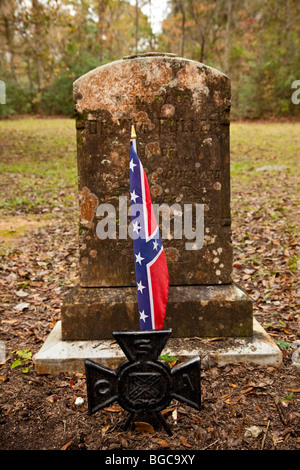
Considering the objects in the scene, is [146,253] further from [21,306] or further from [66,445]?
[21,306]

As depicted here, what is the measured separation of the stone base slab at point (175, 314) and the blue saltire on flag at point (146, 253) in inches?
22.1

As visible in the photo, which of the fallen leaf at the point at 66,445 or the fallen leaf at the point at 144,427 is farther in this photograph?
the fallen leaf at the point at 144,427

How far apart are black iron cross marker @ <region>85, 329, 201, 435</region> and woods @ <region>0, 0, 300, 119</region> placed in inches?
859

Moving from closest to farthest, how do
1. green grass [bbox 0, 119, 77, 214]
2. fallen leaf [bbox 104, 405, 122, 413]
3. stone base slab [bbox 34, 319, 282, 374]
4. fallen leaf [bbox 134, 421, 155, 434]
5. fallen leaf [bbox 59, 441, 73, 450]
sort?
fallen leaf [bbox 59, 441, 73, 450]
fallen leaf [bbox 134, 421, 155, 434]
fallen leaf [bbox 104, 405, 122, 413]
stone base slab [bbox 34, 319, 282, 374]
green grass [bbox 0, 119, 77, 214]

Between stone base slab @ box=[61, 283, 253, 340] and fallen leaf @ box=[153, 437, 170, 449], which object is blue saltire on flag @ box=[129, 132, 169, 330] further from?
fallen leaf @ box=[153, 437, 170, 449]

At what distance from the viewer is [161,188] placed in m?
3.28

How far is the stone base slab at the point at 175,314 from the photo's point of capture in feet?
10.6

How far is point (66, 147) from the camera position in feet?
50.9

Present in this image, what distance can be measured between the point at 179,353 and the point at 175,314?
0.33 meters

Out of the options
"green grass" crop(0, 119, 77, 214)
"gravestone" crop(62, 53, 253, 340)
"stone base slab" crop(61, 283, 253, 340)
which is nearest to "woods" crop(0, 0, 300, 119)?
"green grass" crop(0, 119, 77, 214)

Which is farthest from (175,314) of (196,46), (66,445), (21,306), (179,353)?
(196,46)

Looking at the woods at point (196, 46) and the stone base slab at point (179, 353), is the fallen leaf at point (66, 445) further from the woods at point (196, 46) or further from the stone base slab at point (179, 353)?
the woods at point (196, 46)

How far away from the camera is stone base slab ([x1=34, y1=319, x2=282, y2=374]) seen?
10.1 feet

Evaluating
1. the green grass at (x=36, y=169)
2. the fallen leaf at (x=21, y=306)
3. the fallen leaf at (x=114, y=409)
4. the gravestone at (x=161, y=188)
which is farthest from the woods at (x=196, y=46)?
the fallen leaf at (x=114, y=409)
